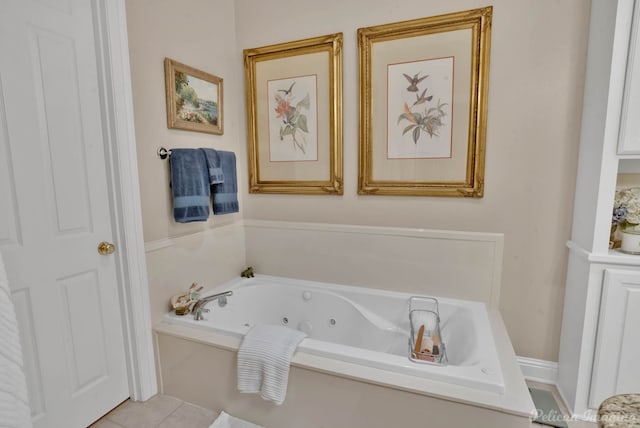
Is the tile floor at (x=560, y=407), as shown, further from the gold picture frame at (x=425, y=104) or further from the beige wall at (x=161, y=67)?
the beige wall at (x=161, y=67)

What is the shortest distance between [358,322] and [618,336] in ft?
4.52

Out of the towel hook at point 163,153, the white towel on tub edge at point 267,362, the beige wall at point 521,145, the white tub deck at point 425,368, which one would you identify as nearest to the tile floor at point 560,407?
the beige wall at point 521,145

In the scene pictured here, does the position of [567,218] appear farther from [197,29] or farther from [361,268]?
[197,29]

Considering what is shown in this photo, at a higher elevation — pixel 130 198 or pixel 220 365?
pixel 130 198

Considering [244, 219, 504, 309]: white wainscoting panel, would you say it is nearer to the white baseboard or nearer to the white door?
the white baseboard

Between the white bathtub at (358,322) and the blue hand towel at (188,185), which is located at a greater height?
the blue hand towel at (188,185)

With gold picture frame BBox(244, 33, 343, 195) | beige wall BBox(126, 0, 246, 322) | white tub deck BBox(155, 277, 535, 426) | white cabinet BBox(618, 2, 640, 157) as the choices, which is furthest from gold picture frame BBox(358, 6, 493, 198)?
beige wall BBox(126, 0, 246, 322)

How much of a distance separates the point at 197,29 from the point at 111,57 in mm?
743

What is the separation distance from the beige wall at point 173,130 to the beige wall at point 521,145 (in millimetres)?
653

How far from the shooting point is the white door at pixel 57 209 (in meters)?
1.29

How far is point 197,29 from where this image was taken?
6.88 ft

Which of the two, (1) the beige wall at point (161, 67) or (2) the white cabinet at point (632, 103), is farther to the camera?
(1) the beige wall at point (161, 67)

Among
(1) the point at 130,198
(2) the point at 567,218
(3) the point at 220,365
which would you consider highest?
(1) the point at 130,198

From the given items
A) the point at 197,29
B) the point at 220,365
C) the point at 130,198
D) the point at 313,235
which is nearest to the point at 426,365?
the point at 220,365
